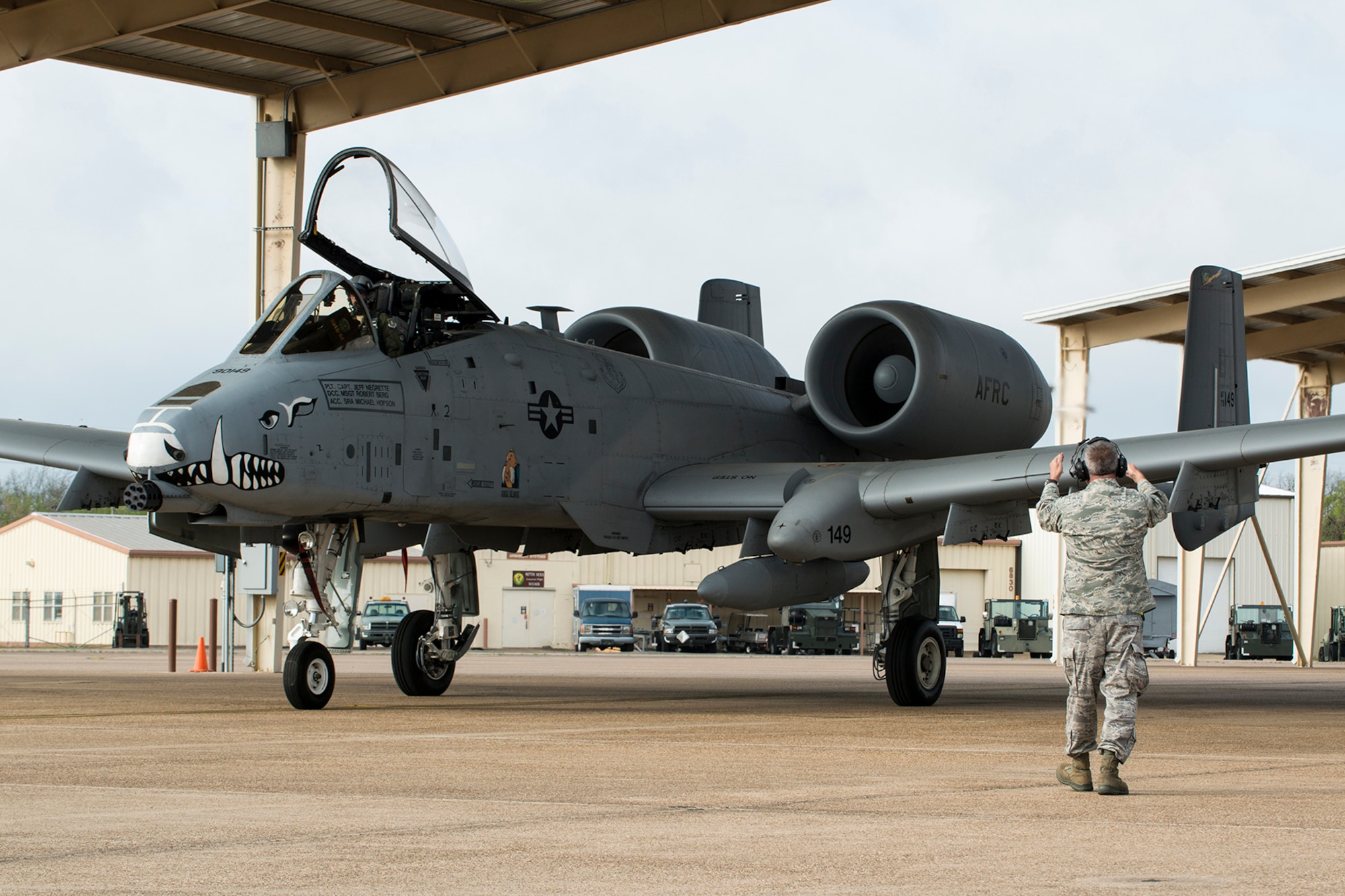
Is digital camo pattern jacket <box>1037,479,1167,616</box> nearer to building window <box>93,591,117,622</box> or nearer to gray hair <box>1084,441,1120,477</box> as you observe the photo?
gray hair <box>1084,441,1120,477</box>

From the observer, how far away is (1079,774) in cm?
657

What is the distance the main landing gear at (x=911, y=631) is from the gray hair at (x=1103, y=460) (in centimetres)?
679

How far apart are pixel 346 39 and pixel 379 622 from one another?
29451 millimetres

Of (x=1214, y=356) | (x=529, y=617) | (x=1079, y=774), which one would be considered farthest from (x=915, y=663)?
(x=529, y=617)

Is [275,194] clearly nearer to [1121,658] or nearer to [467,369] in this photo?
[467,369]

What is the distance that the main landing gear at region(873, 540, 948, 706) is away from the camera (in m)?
13.8

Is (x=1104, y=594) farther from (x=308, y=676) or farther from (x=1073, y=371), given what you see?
(x=1073, y=371)

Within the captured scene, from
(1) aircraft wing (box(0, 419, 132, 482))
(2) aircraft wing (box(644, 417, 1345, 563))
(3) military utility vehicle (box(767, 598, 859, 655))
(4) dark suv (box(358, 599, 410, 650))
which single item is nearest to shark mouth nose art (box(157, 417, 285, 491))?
(1) aircraft wing (box(0, 419, 132, 482))

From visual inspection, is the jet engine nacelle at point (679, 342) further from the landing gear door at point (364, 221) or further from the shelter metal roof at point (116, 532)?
the shelter metal roof at point (116, 532)

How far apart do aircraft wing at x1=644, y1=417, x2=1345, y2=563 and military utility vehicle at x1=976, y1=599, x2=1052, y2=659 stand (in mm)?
34959

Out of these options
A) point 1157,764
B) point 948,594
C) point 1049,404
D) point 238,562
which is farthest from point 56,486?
point 1157,764

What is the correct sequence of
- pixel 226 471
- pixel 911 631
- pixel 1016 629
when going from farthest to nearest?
pixel 1016 629
pixel 911 631
pixel 226 471

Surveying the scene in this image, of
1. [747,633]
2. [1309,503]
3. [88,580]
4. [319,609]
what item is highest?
[1309,503]

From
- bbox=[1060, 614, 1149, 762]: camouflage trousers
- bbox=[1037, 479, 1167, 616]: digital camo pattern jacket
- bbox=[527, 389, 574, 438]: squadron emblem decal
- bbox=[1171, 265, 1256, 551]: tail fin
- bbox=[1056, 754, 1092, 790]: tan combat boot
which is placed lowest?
bbox=[1056, 754, 1092, 790]: tan combat boot
